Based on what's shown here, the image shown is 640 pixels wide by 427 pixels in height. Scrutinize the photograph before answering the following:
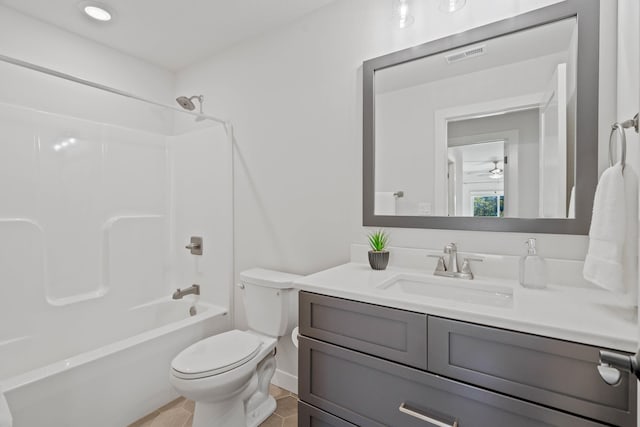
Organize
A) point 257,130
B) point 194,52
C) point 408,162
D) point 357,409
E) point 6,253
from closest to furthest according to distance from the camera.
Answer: point 357,409 < point 408,162 < point 6,253 < point 257,130 < point 194,52

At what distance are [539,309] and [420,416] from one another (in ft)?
1.61

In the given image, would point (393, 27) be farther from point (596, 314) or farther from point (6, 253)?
point (6, 253)

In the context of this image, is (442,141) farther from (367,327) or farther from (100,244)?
(100,244)

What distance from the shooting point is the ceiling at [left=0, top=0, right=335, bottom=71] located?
1867 millimetres

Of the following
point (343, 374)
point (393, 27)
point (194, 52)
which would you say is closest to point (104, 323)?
point (343, 374)

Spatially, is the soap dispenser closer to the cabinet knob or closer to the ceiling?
the cabinet knob

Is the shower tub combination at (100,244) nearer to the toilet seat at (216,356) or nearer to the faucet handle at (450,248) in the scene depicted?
the toilet seat at (216,356)

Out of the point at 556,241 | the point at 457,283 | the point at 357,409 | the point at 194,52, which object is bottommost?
the point at 357,409

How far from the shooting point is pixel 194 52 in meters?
2.44

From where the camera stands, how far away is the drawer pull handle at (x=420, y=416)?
3.12 feet

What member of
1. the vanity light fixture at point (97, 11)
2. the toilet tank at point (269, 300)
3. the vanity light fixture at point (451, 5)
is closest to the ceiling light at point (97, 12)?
the vanity light fixture at point (97, 11)

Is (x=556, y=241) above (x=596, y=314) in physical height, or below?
above

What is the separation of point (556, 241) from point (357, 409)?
1.00 metres

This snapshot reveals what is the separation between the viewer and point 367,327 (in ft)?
3.69
